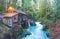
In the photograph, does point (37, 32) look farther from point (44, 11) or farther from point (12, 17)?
point (12, 17)

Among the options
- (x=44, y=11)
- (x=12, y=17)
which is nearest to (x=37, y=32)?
(x=44, y=11)

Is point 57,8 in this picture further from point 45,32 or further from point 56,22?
point 45,32

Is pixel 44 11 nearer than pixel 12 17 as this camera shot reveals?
No

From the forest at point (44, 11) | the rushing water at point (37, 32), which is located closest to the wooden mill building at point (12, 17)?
the forest at point (44, 11)

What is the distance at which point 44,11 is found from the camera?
316 cm

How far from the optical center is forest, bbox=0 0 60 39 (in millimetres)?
3051

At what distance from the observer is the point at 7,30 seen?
9.78ft

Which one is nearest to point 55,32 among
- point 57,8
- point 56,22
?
point 56,22

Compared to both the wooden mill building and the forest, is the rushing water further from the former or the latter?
the wooden mill building

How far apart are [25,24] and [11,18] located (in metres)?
0.26

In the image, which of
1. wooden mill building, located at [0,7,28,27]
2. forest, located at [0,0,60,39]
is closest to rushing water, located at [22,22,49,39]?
forest, located at [0,0,60,39]

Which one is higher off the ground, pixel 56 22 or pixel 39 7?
pixel 39 7

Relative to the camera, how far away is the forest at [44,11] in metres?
3.05

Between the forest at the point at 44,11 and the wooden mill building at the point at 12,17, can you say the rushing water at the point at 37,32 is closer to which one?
the forest at the point at 44,11
